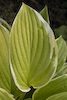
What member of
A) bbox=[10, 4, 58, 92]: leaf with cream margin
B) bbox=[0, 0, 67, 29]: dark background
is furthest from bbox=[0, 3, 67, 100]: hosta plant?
bbox=[0, 0, 67, 29]: dark background

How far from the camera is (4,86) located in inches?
18.2

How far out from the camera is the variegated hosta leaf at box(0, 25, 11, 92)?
1.36ft

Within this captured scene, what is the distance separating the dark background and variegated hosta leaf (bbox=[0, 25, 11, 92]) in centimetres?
89

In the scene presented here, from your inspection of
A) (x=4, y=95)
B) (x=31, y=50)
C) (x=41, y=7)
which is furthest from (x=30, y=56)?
(x=41, y=7)

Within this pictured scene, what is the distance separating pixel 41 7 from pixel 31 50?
1.06 meters

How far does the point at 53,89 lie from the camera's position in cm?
47

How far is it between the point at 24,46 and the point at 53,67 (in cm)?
12

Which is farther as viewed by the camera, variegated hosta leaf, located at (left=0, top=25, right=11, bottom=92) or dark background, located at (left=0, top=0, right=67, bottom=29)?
dark background, located at (left=0, top=0, right=67, bottom=29)

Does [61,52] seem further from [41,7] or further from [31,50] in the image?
[41,7]

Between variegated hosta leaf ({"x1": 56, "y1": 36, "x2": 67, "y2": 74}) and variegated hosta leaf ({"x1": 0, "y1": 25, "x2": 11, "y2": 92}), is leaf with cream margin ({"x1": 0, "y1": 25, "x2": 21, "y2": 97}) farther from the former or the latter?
variegated hosta leaf ({"x1": 56, "y1": 36, "x2": 67, "y2": 74})

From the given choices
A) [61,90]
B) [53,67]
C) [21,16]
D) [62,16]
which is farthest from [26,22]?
[62,16]

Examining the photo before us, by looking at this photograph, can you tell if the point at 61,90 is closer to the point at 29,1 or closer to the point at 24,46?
the point at 24,46

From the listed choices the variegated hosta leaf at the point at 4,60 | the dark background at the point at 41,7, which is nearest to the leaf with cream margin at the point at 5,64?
the variegated hosta leaf at the point at 4,60

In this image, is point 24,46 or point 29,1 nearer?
point 24,46
